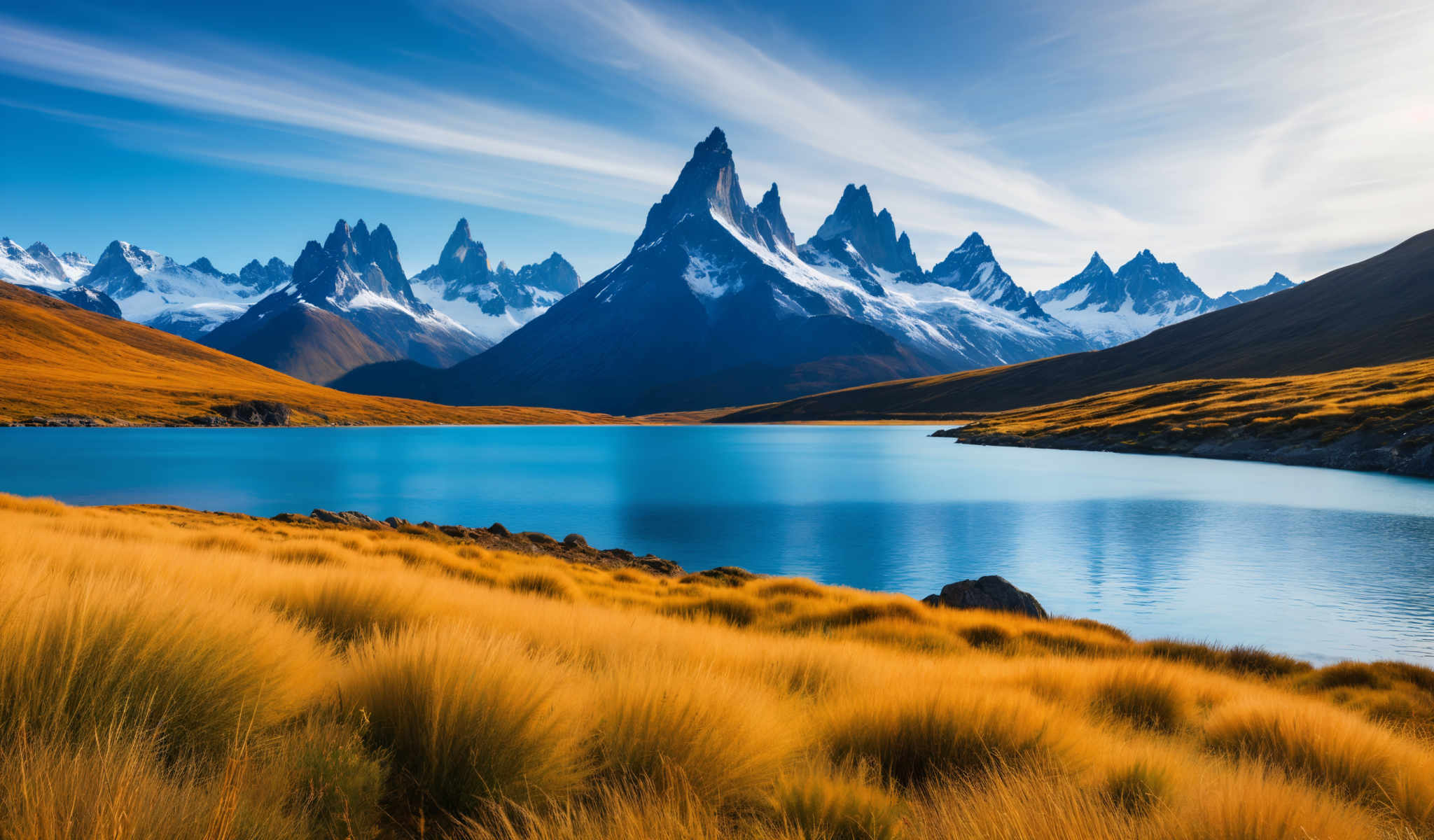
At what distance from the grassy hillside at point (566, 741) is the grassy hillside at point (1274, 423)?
66105mm

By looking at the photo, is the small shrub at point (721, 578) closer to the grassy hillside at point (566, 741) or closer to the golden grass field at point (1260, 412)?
the grassy hillside at point (566, 741)

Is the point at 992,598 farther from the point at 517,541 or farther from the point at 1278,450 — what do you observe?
the point at 1278,450

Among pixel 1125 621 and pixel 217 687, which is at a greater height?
pixel 217 687

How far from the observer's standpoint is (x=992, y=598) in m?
16.5

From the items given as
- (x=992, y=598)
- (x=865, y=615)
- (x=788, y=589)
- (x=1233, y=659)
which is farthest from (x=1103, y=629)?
(x=788, y=589)

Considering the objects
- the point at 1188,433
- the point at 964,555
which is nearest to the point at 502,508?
the point at 964,555

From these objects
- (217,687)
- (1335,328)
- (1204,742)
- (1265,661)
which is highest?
(1335,328)

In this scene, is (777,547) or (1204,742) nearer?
(1204,742)

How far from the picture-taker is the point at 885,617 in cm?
1299

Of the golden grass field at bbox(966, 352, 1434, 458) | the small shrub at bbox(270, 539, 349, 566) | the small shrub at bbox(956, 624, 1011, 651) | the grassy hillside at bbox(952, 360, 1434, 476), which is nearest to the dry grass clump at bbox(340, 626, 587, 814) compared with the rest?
the small shrub at bbox(956, 624, 1011, 651)

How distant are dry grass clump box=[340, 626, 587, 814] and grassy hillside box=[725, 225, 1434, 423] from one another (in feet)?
506

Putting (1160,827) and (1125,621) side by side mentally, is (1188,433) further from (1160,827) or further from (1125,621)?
(1160,827)

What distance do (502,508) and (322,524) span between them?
15.7m

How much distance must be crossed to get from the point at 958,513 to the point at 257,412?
141750 mm
